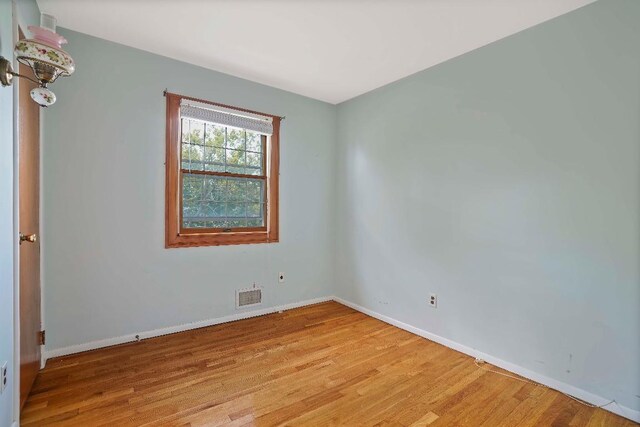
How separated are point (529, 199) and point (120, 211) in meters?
3.34

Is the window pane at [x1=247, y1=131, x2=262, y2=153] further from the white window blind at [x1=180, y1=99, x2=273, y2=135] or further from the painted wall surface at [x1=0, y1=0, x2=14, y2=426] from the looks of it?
the painted wall surface at [x1=0, y1=0, x2=14, y2=426]

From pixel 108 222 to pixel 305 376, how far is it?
2.08 m

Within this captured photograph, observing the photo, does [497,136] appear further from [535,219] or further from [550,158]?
[535,219]

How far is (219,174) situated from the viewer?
125 inches

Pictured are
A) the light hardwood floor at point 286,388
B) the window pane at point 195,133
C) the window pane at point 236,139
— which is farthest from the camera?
the window pane at point 236,139

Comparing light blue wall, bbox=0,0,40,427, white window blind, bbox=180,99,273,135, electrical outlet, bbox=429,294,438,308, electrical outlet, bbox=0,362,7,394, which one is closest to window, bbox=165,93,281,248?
white window blind, bbox=180,99,273,135

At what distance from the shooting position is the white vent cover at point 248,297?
3.29 metres

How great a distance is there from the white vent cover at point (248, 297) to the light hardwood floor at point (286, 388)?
1.58ft

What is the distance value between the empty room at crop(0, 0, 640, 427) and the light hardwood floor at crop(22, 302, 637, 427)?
19 mm

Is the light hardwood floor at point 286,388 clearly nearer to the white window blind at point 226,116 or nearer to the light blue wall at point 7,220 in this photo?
the light blue wall at point 7,220

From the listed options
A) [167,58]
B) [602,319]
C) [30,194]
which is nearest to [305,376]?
[602,319]

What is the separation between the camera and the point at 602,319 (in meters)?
1.92

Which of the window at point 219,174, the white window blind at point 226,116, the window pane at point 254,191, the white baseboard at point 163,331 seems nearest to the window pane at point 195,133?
the window at point 219,174

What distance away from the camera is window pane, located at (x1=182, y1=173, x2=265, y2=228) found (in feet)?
9.91
